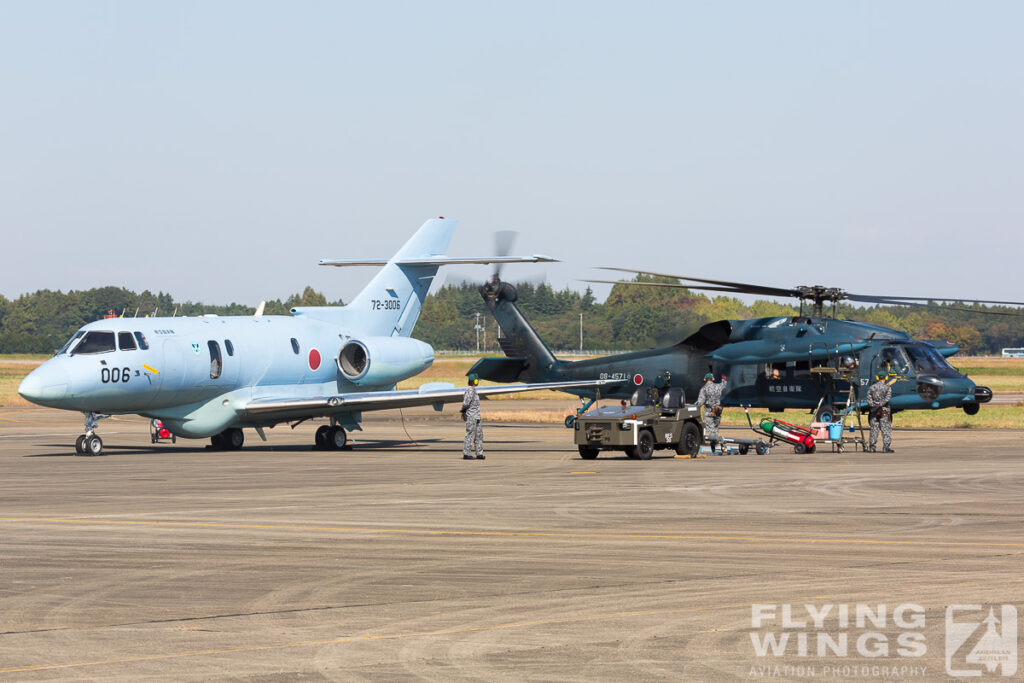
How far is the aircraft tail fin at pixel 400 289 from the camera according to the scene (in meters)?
38.5

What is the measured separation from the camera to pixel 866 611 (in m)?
9.94

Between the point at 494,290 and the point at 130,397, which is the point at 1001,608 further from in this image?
the point at 494,290

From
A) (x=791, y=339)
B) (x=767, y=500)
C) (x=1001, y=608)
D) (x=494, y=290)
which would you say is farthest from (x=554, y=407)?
(x=1001, y=608)

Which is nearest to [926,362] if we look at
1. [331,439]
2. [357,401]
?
[357,401]

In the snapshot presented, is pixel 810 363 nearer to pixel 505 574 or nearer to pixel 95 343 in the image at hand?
pixel 95 343

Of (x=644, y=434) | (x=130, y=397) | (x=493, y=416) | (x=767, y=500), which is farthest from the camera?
(x=493, y=416)

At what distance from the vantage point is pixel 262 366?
34250 mm

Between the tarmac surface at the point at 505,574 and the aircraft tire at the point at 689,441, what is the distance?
15.9 ft

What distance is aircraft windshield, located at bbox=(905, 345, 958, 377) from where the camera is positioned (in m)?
36.9

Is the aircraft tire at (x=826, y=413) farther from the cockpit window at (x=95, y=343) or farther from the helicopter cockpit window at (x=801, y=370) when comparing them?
the cockpit window at (x=95, y=343)

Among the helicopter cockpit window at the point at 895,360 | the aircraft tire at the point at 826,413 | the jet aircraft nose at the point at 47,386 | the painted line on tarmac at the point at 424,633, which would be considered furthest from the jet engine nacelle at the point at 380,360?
the painted line on tarmac at the point at 424,633

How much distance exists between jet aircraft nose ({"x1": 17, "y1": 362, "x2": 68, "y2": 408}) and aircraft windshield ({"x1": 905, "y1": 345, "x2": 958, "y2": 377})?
2265 centimetres

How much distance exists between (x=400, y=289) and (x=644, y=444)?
1292 cm

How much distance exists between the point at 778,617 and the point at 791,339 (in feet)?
90.6
